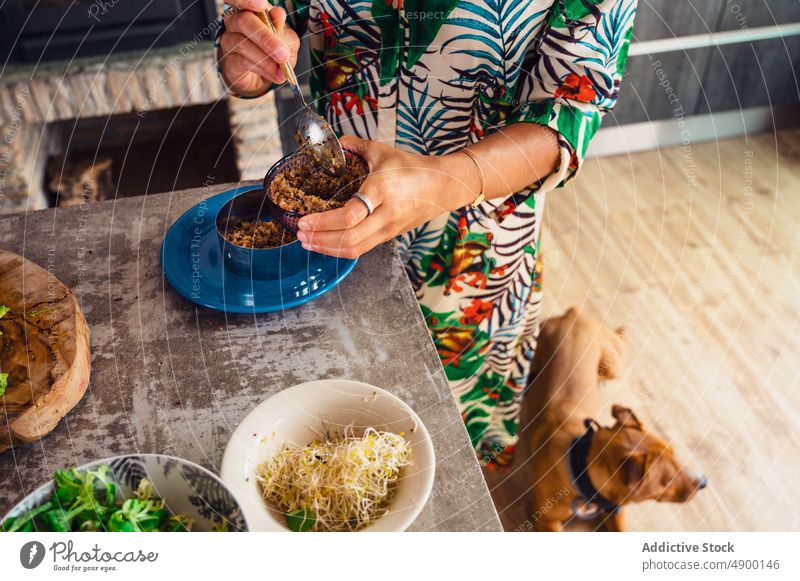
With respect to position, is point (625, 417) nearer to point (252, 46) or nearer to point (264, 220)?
point (264, 220)

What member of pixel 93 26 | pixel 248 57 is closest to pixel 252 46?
pixel 248 57

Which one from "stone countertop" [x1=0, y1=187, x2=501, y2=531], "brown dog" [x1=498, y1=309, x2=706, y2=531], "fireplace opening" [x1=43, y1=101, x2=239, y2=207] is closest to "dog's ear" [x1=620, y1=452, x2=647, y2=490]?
"brown dog" [x1=498, y1=309, x2=706, y2=531]

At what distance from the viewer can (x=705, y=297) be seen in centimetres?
179

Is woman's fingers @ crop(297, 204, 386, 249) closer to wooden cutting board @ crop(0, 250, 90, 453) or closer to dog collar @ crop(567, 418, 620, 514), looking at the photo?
wooden cutting board @ crop(0, 250, 90, 453)

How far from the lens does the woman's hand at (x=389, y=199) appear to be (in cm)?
68

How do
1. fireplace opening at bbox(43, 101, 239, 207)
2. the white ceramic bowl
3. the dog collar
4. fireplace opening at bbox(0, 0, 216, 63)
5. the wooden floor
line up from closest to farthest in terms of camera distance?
the white ceramic bowl
the dog collar
the wooden floor
fireplace opening at bbox(0, 0, 216, 63)
fireplace opening at bbox(43, 101, 239, 207)

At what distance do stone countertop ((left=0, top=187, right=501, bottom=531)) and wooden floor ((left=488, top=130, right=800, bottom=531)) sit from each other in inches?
28.4

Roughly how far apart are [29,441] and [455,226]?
606mm

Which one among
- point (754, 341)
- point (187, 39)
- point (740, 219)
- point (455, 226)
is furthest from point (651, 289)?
point (187, 39)

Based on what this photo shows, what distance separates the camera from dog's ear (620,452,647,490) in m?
1.12

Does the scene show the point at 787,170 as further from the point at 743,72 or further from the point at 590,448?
the point at 590,448

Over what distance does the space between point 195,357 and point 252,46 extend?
382mm

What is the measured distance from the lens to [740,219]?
80.7 inches

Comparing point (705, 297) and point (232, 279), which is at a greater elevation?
point (232, 279)
